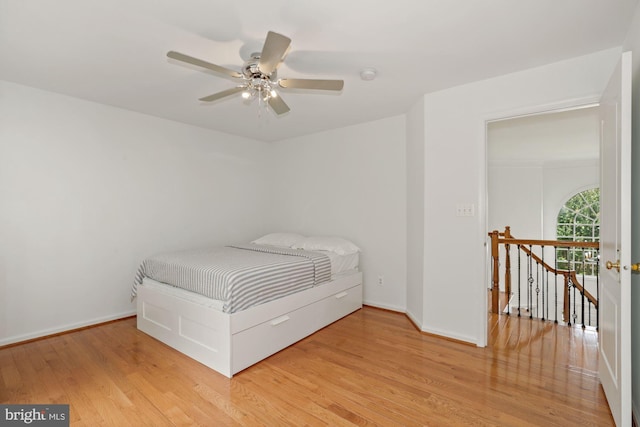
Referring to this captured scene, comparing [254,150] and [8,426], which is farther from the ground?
[254,150]

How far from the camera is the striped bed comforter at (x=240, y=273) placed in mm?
2340

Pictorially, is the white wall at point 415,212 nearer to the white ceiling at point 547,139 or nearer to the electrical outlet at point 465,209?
the electrical outlet at point 465,209

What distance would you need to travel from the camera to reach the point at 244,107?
11.1 ft

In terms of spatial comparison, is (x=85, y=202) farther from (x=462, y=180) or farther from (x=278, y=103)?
(x=462, y=180)

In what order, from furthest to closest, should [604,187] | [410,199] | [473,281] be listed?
1. [410,199]
2. [473,281]
3. [604,187]

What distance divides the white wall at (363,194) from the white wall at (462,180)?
65 centimetres

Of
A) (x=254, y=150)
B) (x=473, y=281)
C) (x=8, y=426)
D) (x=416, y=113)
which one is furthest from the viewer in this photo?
(x=254, y=150)

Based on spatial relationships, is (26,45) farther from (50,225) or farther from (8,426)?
(8,426)

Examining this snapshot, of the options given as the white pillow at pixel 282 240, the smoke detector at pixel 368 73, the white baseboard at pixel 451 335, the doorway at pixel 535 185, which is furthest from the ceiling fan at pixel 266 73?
the doorway at pixel 535 185

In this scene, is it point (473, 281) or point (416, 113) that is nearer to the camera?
point (473, 281)

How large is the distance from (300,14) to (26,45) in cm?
193

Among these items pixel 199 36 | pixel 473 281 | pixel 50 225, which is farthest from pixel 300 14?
pixel 50 225

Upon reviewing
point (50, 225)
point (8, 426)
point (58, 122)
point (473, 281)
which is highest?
point (58, 122)

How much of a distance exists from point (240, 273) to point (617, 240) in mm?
2352
